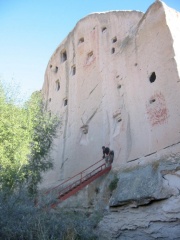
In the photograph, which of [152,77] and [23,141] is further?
[152,77]

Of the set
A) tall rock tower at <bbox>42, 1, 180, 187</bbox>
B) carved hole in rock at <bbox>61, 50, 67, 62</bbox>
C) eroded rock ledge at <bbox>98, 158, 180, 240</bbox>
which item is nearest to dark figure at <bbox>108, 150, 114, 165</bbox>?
tall rock tower at <bbox>42, 1, 180, 187</bbox>

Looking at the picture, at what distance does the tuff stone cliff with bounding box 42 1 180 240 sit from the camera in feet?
28.7

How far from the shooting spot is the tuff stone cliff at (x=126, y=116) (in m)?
8.75

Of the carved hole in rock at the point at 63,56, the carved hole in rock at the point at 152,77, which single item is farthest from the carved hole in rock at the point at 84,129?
the carved hole in rock at the point at 63,56

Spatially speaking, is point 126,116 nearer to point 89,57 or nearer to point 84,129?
point 84,129

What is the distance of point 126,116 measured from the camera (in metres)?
12.7

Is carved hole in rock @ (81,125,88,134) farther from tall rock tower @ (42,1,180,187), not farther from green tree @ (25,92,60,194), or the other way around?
green tree @ (25,92,60,194)

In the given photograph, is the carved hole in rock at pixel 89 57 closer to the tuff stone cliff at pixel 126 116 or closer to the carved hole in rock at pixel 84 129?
the tuff stone cliff at pixel 126 116

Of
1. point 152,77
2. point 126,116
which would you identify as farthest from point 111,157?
point 152,77

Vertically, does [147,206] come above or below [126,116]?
below

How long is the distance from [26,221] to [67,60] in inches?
581

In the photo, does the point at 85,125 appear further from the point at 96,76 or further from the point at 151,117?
the point at 151,117

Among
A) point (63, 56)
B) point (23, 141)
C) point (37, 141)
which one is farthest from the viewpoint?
point (63, 56)

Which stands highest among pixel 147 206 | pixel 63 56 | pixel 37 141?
pixel 63 56
